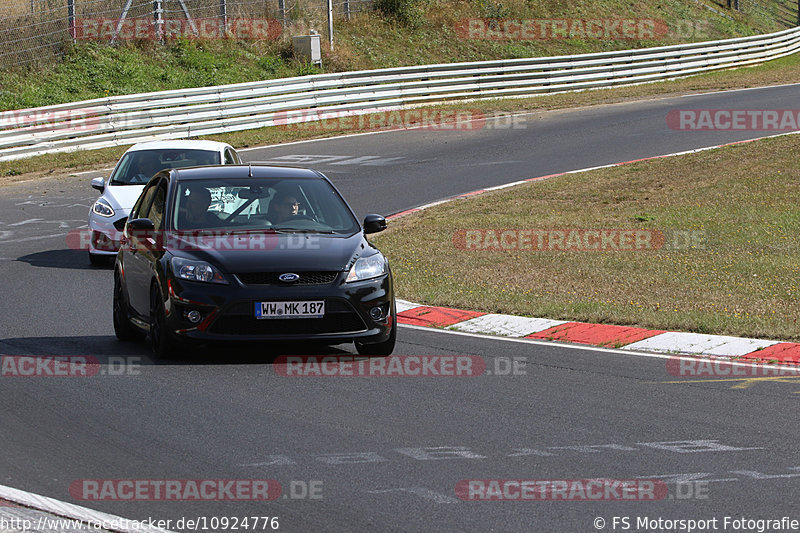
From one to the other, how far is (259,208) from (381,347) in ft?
5.24

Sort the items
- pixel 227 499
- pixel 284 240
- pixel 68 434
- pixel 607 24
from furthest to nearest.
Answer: pixel 607 24 → pixel 284 240 → pixel 68 434 → pixel 227 499

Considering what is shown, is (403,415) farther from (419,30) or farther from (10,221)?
(419,30)

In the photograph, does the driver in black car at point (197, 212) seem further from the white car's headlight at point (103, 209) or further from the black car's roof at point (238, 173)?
the white car's headlight at point (103, 209)

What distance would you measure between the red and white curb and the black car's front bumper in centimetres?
219

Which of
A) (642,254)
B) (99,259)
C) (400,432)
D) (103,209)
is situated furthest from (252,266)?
(642,254)

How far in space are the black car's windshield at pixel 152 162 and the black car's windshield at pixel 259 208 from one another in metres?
6.18

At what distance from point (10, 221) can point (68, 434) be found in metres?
12.5

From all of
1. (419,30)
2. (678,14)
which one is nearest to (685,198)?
(419,30)

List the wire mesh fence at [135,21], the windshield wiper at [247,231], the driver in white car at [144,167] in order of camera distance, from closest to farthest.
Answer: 1. the windshield wiper at [247,231]
2. the driver in white car at [144,167]
3. the wire mesh fence at [135,21]

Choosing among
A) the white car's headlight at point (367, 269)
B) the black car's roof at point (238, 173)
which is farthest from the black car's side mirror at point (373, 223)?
the black car's roof at point (238, 173)

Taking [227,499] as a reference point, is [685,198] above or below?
below

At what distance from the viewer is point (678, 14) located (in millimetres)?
52062

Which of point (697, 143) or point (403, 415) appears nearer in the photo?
point (403, 415)

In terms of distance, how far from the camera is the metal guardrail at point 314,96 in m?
26.3
